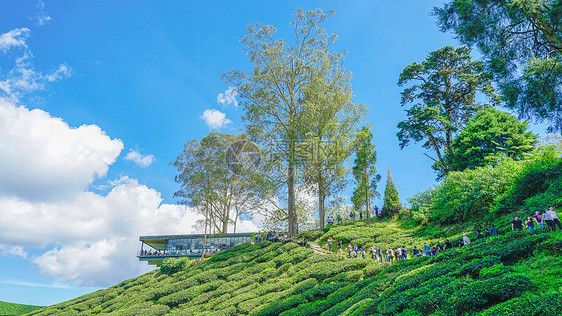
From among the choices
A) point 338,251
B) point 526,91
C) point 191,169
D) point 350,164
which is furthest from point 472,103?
point 191,169

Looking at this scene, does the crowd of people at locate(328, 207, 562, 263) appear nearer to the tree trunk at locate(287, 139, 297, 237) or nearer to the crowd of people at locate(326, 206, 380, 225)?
the tree trunk at locate(287, 139, 297, 237)

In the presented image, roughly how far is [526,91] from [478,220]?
23.5 ft

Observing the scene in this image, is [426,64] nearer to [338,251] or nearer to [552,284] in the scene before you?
[338,251]

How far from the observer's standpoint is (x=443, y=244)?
15734 millimetres

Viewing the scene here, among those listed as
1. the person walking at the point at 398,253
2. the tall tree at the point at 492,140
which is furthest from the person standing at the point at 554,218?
the tall tree at the point at 492,140

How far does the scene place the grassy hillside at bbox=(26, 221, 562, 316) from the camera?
637 cm

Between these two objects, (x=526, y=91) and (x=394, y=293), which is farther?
(x=526, y=91)

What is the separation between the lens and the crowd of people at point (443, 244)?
11.9 meters

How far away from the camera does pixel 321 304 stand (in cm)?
1100

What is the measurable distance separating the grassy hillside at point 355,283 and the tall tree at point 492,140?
7.48 metres

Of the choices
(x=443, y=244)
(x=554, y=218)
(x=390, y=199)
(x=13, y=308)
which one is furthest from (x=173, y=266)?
(x=554, y=218)

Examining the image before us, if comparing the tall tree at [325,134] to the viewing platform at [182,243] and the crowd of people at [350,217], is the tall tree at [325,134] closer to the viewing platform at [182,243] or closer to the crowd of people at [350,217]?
the crowd of people at [350,217]

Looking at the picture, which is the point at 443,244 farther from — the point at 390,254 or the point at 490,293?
the point at 490,293

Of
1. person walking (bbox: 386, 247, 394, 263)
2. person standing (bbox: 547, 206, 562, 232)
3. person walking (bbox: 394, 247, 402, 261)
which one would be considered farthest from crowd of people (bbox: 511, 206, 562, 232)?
person walking (bbox: 386, 247, 394, 263)
